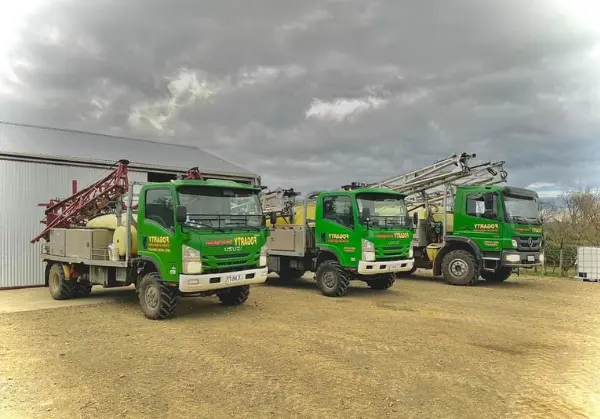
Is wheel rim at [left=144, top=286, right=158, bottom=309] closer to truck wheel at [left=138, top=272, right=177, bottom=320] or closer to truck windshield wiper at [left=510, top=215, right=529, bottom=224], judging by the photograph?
truck wheel at [left=138, top=272, right=177, bottom=320]

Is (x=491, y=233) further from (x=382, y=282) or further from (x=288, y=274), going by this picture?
(x=288, y=274)

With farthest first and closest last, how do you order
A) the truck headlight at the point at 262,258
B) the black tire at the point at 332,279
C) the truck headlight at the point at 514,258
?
1. the truck headlight at the point at 514,258
2. the black tire at the point at 332,279
3. the truck headlight at the point at 262,258

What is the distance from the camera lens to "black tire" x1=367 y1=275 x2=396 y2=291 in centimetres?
1274

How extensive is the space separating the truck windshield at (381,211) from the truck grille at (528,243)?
3941 millimetres

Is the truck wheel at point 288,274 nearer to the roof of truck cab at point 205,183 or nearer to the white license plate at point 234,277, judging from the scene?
the white license plate at point 234,277

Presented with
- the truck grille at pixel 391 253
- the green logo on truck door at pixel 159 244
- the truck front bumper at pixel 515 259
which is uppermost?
the green logo on truck door at pixel 159 244

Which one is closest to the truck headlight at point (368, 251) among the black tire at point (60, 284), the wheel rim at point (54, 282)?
the black tire at point (60, 284)

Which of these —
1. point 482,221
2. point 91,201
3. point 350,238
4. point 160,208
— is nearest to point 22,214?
point 91,201

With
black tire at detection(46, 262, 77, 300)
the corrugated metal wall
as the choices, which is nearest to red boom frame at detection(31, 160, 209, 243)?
black tire at detection(46, 262, 77, 300)

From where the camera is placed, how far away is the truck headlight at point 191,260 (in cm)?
848

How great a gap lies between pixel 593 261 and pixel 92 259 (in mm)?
15164

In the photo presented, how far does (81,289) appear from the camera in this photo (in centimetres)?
1202

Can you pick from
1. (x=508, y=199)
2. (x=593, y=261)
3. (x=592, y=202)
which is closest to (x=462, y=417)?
(x=508, y=199)

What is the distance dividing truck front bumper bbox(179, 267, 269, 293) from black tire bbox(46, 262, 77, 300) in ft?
15.5
